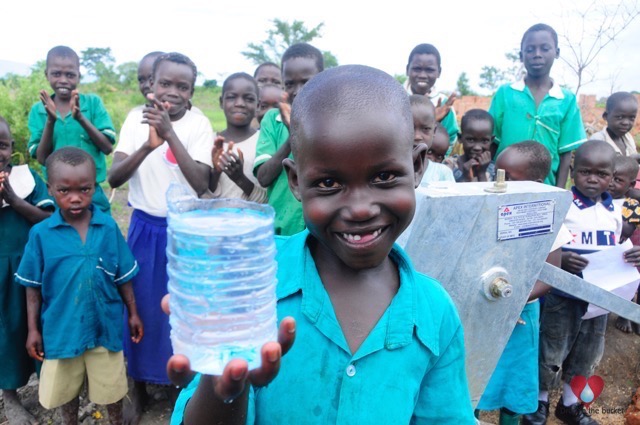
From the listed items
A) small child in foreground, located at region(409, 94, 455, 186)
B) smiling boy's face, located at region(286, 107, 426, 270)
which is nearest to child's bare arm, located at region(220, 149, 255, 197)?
small child in foreground, located at region(409, 94, 455, 186)

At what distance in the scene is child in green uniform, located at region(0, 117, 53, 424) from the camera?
3066mm

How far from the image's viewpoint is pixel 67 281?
2.73 m

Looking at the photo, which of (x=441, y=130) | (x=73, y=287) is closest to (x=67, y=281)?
(x=73, y=287)

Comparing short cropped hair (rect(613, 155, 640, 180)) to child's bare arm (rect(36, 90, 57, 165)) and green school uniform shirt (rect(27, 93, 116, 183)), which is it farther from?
child's bare arm (rect(36, 90, 57, 165))

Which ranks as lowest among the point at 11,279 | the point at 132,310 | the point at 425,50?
the point at 132,310

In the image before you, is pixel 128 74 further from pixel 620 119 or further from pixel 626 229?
pixel 626 229

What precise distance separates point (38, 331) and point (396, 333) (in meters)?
2.47

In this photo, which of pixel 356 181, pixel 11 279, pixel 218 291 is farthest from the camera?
pixel 11 279

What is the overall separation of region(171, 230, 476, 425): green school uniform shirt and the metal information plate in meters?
0.48

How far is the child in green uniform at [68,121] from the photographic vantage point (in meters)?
3.81

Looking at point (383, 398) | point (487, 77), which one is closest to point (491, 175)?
point (383, 398)

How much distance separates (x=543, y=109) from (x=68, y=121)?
3.76 metres

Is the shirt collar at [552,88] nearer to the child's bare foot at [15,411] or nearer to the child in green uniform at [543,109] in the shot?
the child in green uniform at [543,109]

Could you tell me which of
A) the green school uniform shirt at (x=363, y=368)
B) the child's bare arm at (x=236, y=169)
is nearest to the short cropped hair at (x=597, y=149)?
the child's bare arm at (x=236, y=169)
